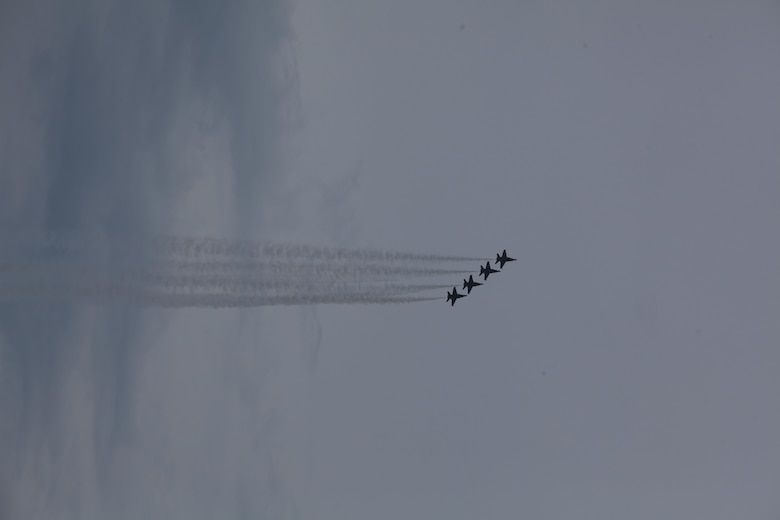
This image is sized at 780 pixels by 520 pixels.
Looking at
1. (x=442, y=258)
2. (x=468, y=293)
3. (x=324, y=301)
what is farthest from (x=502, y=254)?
(x=324, y=301)

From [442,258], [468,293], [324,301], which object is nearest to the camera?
[324,301]

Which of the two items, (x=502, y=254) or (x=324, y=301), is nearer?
(x=324, y=301)

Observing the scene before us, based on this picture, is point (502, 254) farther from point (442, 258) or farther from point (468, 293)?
Result: point (442, 258)

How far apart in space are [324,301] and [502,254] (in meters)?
29.2

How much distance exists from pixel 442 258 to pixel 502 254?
1781 cm

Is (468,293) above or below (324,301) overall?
above

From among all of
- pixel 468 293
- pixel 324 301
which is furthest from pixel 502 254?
pixel 324 301

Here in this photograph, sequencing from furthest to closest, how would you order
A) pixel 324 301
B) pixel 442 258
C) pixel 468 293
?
1. pixel 468 293
2. pixel 442 258
3. pixel 324 301

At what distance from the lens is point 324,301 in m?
34.4

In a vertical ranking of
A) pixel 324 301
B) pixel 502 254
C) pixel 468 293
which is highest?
pixel 502 254

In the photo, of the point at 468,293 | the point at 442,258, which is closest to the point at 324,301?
the point at 442,258

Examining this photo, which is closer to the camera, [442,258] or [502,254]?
[442,258]

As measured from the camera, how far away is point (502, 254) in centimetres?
5784

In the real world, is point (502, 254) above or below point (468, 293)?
above
